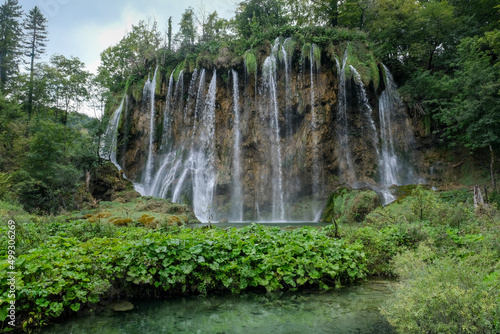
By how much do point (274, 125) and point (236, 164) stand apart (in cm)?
415

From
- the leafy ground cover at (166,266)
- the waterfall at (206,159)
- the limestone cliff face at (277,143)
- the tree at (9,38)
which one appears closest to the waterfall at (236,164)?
the limestone cliff face at (277,143)

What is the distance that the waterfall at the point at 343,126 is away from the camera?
22328 mm

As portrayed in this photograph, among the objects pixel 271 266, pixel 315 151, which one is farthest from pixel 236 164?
pixel 271 266

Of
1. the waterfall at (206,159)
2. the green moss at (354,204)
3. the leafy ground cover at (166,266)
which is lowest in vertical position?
the leafy ground cover at (166,266)

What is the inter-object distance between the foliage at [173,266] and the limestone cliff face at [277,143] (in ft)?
51.1

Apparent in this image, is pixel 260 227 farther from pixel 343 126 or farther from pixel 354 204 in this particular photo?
pixel 343 126

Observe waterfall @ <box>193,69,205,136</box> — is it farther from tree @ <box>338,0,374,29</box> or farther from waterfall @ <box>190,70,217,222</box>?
tree @ <box>338,0,374,29</box>

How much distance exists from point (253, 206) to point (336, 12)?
20.1 meters

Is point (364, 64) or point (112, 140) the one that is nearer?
point (364, 64)

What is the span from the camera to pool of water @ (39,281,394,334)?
13.0 ft

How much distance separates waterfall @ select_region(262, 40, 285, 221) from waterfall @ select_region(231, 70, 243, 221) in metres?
2.53

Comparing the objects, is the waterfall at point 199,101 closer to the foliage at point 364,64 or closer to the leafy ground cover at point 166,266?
the foliage at point 364,64

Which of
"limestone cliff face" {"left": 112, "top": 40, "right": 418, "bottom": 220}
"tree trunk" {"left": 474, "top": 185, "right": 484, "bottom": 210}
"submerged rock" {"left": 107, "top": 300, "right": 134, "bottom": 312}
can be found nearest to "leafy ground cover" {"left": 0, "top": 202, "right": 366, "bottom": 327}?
"submerged rock" {"left": 107, "top": 300, "right": 134, "bottom": 312}

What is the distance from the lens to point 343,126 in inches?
900
